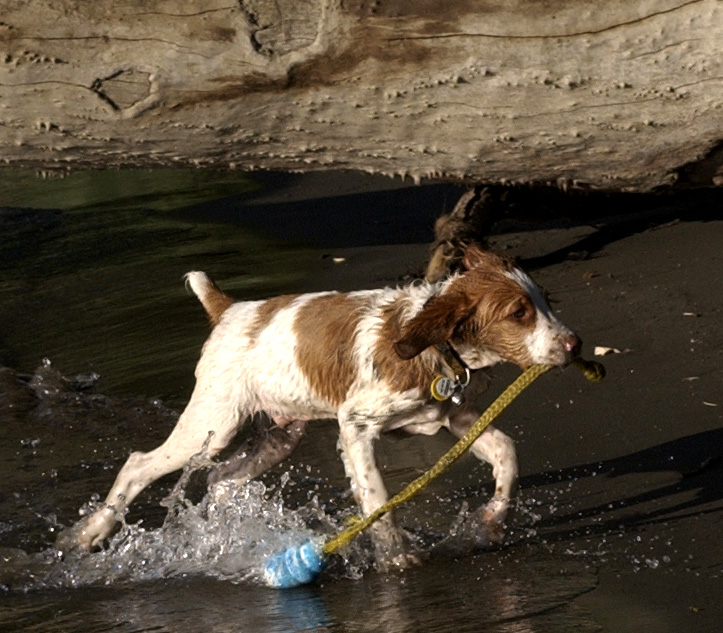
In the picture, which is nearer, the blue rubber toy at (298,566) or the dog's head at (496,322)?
the blue rubber toy at (298,566)

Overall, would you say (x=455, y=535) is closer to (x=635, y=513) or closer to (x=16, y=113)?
(x=635, y=513)

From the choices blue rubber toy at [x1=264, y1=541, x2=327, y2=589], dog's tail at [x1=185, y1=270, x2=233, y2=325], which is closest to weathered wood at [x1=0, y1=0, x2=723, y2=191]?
dog's tail at [x1=185, y1=270, x2=233, y2=325]

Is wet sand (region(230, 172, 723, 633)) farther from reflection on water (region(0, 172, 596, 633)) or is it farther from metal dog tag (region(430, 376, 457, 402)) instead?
metal dog tag (region(430, 376, 457, 402))

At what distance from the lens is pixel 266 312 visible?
6.36 m

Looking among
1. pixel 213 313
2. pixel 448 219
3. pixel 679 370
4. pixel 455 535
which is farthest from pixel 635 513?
pixel 448 219

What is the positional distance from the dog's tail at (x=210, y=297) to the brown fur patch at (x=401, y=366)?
3.34 ft

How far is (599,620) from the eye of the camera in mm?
4629

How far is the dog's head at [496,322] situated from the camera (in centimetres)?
554

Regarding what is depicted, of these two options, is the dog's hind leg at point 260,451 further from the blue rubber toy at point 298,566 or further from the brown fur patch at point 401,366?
the blue rubber toy at point 298,566

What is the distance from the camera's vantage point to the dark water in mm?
5094

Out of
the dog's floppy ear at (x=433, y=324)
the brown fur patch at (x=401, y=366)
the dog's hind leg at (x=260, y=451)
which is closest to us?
the dog's floppy ear at (x=433, y=324)

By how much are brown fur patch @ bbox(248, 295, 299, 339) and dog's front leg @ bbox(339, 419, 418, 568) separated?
0.70m

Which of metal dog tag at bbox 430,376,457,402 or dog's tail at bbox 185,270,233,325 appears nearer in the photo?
metal dog tag at bbox 430,376,457,402

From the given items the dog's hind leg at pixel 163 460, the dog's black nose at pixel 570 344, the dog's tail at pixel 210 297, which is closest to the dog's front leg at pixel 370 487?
the dog's hind leg at pixel 163 460
